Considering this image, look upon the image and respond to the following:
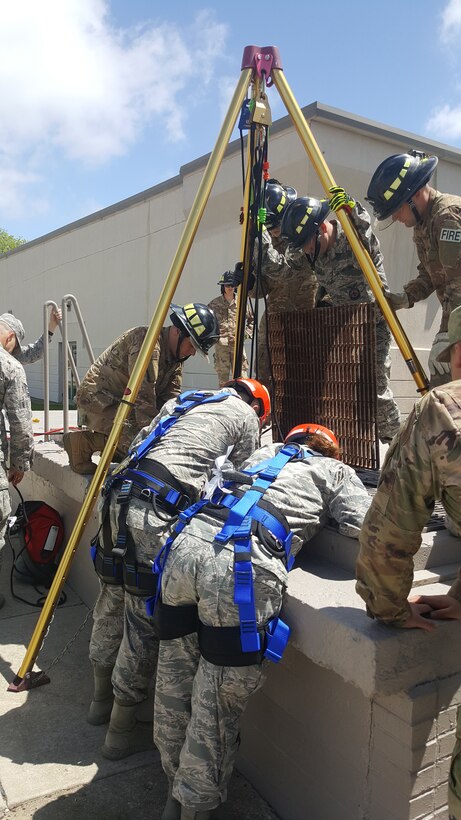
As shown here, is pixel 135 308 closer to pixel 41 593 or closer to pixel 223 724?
pixel 41 593

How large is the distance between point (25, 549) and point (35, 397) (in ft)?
64.9

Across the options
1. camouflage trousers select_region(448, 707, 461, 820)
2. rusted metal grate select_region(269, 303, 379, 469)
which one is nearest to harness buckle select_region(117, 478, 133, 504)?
rusted metal grate select_region(269, 303, 379, 469)

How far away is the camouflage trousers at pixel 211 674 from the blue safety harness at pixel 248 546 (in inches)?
1.6

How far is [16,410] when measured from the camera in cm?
473

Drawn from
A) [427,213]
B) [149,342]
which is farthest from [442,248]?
Result: [149,342]

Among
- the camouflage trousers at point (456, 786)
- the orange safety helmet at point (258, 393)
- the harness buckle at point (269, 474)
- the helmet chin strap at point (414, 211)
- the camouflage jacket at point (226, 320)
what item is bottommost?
the camouflage trousers at point (456, 786)

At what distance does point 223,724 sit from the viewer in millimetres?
2469

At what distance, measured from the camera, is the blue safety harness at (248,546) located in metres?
2.36

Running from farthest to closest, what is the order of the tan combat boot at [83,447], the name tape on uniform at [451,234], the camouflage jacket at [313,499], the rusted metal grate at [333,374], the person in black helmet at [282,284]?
the person in black helmet at [282,284]
the tan combat boot at [83,447]
the rusted metal grate at [333,374]
the name tape on uniform at [451,234]
the camouflage jacket at [313,499]

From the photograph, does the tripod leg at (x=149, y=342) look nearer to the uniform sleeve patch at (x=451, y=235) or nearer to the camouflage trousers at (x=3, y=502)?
the camouflage trousers at (x=3, y=502)

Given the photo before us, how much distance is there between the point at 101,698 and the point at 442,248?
3220 mm

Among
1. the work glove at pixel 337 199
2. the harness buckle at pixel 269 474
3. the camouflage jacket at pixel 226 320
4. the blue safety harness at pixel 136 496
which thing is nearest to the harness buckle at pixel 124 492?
the blue safety harness at pixel 136 496

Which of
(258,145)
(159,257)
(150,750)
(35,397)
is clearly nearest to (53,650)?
(150,750)

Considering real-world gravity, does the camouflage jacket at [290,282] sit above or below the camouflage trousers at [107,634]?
above
